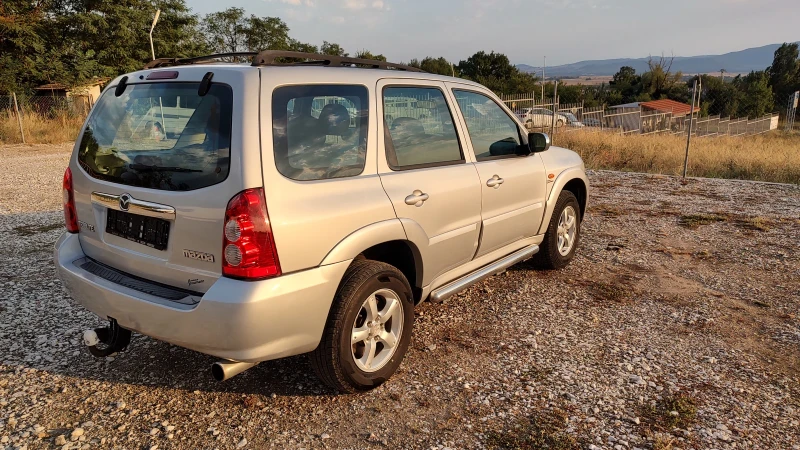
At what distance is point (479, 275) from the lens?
13.1ft

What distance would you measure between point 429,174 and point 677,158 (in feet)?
42.7

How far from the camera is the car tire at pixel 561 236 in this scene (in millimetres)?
5055

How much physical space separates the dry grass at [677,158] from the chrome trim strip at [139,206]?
41.0 feet

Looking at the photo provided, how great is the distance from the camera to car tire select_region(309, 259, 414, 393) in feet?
9.36

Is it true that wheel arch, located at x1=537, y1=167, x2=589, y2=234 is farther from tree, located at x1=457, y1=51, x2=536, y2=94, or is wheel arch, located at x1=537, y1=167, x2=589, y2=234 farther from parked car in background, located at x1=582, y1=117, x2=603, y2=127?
tree, located at x1=457, y1=51, x2=536, y2=94

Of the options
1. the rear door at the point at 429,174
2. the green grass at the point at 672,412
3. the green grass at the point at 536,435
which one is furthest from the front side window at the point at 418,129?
the green grass at the point at 672,412

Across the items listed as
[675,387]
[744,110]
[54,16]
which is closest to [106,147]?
[675,387]

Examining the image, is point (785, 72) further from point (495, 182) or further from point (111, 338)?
point (111, 338)

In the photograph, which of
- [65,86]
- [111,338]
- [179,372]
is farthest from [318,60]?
[65,86]

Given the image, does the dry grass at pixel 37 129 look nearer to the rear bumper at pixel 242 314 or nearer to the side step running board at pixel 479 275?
the rear bumper at pixel 242 314

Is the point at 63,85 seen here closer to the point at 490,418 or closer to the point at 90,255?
the point at 90,255

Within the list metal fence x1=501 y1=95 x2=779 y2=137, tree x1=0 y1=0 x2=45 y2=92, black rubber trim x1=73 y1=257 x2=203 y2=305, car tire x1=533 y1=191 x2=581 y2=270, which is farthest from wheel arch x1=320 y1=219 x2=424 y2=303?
tree x1=0 y1=0 x2=45 y2=92

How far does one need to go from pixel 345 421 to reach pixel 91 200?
1.89 metres

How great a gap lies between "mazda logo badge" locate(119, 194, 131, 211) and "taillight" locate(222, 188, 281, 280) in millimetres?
677
